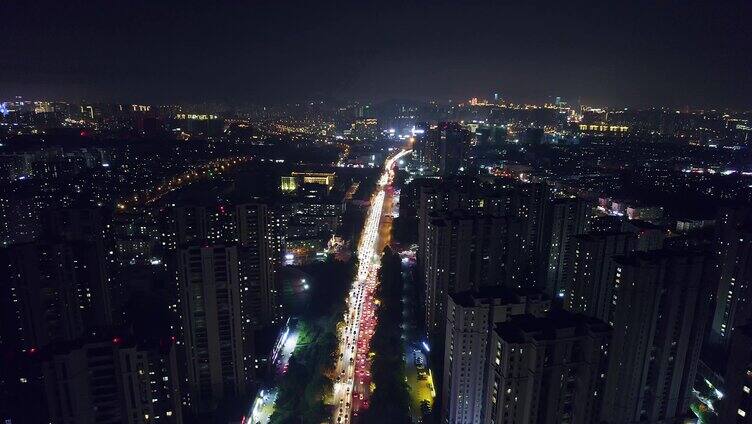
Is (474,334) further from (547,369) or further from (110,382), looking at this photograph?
(110,382)

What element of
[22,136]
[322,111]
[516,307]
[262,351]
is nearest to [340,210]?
[262,351]

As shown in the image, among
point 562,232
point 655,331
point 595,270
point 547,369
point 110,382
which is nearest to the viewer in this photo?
point 547,369

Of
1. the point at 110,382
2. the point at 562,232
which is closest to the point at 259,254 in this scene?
the point at 110,382

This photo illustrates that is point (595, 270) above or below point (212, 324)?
above

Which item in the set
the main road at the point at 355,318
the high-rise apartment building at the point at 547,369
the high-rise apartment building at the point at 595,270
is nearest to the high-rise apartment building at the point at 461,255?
the high-rise apartment building at the point at 595,270

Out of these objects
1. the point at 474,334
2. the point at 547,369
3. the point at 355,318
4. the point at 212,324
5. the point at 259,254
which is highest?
the point at 547,369

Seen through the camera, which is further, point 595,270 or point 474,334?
point 595,270

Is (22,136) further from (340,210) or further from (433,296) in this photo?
(433,296)

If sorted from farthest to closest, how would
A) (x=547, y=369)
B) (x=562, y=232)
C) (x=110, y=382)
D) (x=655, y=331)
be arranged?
(x=562, y=232)
(x=655, y=331)
(x=110, y=382)
(x=547, y=369)
